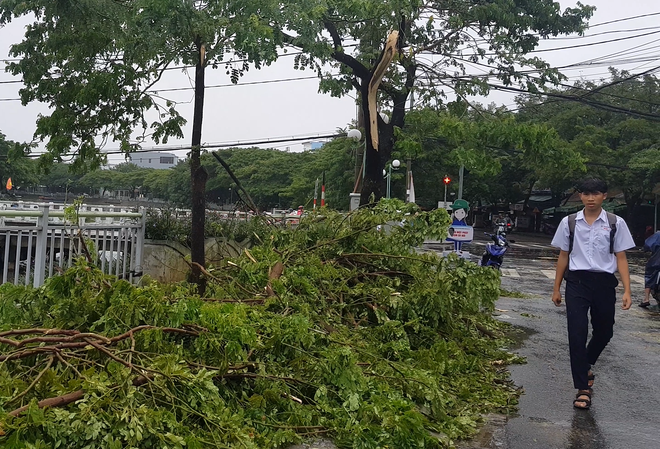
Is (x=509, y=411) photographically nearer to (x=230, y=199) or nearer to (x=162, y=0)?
(x=162, y=0)

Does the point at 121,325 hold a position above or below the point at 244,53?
below

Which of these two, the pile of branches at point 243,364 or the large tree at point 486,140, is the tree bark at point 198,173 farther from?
the large tree at point 486,140

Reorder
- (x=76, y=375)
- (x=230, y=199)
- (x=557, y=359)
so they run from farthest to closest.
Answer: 1. (x=230, y=199)
2. (x=557, y=359)
3. (x=76, y=375)

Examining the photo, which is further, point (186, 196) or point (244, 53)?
point (186, 196)

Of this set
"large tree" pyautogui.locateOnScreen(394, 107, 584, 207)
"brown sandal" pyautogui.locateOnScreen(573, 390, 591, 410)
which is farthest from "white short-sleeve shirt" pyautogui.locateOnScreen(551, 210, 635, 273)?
"large tree" pyautogui.locateOnScreen(394, 107, 584, 207)

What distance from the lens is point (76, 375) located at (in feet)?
11.5

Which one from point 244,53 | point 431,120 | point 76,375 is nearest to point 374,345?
point 76,375

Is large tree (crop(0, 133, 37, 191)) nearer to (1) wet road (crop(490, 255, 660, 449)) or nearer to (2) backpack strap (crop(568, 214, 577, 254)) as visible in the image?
(1) wet road (crop(490, 255, 660, 449))

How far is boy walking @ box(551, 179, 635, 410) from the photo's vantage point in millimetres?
5121

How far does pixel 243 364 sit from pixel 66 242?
16.3 ft

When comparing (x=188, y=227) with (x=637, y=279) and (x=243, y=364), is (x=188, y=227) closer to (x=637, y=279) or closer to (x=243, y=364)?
(x=243, y=364)

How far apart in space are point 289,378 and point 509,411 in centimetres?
180

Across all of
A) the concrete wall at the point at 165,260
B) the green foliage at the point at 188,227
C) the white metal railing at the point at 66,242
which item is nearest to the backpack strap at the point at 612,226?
the white metal railing at the point at 66,242

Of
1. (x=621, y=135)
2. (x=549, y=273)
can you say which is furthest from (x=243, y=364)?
(x=621, y=135)
